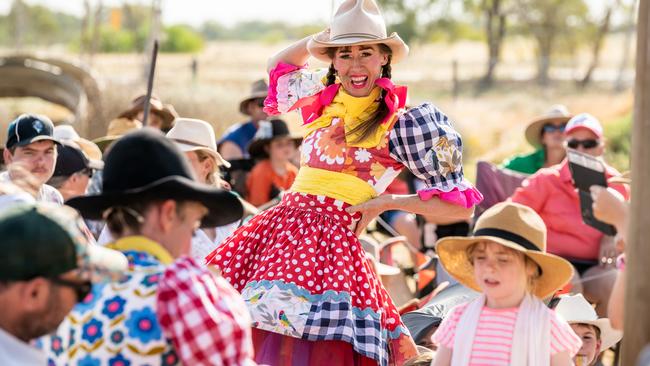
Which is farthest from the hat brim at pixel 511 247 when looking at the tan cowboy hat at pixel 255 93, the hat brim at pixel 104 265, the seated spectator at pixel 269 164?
the tan cowboy hat at pixel 255 93

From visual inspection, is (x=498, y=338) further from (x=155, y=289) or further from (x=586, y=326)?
(x=586, y=326)

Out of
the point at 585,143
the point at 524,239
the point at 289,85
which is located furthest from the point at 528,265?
the point at 585,143

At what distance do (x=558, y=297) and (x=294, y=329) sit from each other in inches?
83.9

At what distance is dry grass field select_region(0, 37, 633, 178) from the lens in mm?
20781

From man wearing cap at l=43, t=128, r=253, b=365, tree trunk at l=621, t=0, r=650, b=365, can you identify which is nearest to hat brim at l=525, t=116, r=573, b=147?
tree trunk at l=621, t=0, r=650, b=365

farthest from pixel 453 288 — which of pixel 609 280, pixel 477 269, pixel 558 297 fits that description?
pixel 477 269

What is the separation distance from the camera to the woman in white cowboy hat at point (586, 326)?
260 inches

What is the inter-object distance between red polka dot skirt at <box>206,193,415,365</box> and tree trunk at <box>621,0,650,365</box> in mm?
1684

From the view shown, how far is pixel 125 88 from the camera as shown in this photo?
2062 centimetres

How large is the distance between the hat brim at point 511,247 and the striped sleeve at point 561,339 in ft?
0.66

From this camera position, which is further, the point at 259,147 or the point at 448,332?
the point at 259,147

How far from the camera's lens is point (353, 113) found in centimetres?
557

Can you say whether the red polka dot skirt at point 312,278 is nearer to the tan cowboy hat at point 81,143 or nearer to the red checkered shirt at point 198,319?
the red checkered shirt at point 198,319

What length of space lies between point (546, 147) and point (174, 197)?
7.24m
